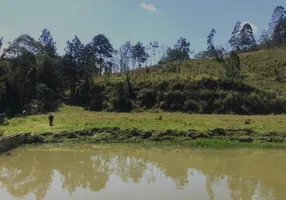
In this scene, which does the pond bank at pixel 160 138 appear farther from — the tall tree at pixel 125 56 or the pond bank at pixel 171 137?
the tall tree at pixel 125 56

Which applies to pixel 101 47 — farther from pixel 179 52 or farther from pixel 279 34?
pixel 279 34

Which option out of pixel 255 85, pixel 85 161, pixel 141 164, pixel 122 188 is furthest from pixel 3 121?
pixel 255 85

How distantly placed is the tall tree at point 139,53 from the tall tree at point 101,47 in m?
8.40

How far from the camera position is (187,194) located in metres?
14.7

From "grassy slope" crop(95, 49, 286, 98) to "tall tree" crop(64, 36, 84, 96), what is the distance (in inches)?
135

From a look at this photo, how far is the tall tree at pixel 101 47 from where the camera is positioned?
7350cm

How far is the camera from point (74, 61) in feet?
204

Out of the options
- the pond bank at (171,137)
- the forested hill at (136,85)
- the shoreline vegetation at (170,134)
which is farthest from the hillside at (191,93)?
the pond bank at (171,137)

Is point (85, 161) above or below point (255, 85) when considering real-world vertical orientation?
below

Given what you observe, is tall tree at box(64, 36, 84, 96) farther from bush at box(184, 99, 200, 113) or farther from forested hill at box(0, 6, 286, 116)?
bush at box(184, 99, 200, 113)

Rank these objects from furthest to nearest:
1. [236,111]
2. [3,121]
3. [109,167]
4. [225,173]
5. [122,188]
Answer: [236,111], [3,121], [109,167], [225,173], [122,188]

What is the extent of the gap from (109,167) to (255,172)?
279 inches

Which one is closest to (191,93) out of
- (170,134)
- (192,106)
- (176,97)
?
(176,97)

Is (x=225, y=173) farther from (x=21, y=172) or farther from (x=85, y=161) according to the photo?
(x=21, y=172)
